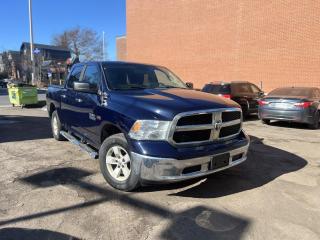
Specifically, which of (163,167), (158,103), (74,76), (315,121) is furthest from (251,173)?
(315,121)

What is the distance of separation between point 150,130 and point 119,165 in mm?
824

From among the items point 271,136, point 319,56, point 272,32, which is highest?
point 272,32

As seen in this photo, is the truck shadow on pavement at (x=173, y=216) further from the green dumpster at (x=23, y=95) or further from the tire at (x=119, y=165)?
the green dumpster at (x=23, y=95)

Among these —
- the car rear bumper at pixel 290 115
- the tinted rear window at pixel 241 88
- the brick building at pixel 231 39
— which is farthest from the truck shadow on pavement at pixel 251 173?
the brick building at pixel 231 39

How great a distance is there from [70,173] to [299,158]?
4.54 m

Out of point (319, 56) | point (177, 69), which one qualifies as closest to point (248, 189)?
point (319, 56)

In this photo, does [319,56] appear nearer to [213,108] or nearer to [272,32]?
[272,32]

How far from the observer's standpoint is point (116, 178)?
4.57 meters

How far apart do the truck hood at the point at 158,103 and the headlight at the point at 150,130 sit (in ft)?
0.22

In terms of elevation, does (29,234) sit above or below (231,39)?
below

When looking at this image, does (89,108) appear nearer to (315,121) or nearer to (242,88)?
(315,121)

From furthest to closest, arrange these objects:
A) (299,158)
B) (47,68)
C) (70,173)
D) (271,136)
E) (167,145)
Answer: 1. (47,68)
2. (271,136)
3. (299,158)
4. (70,173)
5. (167,145)

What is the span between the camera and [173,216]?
384 cm

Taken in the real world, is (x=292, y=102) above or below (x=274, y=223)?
above
